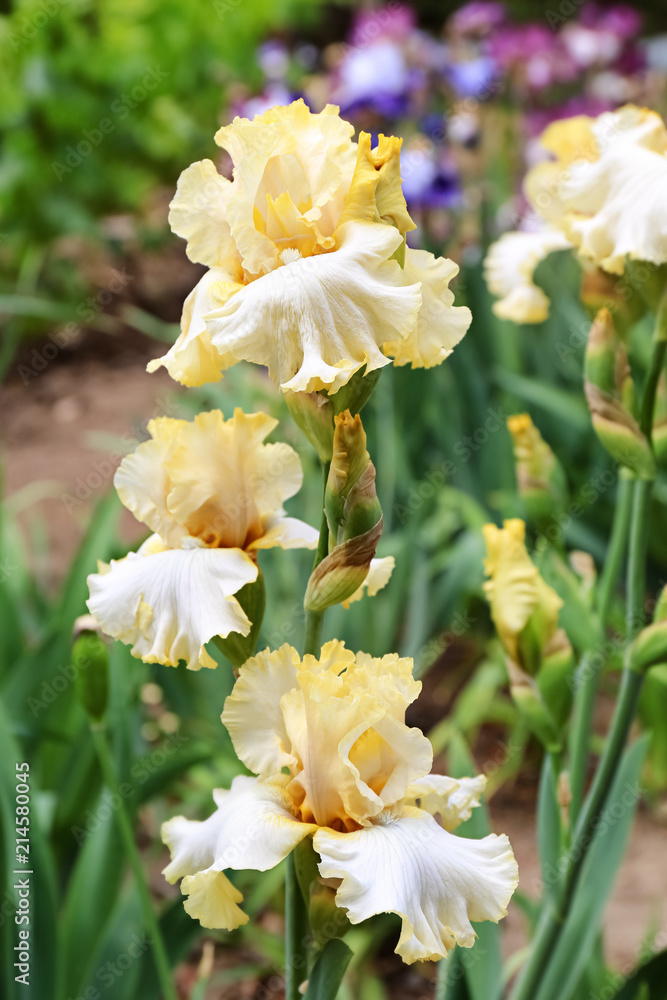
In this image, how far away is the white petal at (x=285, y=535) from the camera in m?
0.66

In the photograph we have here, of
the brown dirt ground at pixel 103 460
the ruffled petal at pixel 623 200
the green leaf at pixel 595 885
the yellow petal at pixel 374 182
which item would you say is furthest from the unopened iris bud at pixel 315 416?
the brown dirt ground at pixel 103 460

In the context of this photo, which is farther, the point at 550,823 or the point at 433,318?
the point at 550,823

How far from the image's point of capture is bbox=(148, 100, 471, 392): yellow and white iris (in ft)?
1.71

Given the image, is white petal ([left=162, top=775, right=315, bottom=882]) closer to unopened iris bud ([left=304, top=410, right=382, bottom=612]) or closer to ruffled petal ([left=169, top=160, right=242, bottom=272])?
unopened iris bud ([left=304, top=410, right=382, bottom=612])

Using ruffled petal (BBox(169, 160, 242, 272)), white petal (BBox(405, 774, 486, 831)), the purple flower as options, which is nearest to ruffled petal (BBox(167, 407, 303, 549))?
ruffled petal (BBox(169, 160, 242, 272))

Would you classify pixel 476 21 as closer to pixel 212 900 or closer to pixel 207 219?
pixel 207 219

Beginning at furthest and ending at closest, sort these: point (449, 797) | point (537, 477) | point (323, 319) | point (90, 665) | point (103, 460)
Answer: point (103, 460)
point (537, 477)
point (90, 665)
point (449, 797)
point (323, 319)

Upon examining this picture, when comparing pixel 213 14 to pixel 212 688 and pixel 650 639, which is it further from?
pixel 650 639

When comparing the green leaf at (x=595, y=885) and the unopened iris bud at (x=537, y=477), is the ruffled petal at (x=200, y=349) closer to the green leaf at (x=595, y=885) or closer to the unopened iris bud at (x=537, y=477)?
the unopened iris bud at (x=537, y=477)

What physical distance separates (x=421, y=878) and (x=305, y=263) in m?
0.37

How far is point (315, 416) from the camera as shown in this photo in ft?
1.96

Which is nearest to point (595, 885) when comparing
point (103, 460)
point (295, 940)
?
point (295, 940)

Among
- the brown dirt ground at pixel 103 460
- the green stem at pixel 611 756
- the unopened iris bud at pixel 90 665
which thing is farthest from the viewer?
the brown dirt ground at pixel 103 460

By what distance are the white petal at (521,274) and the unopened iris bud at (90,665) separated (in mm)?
613
